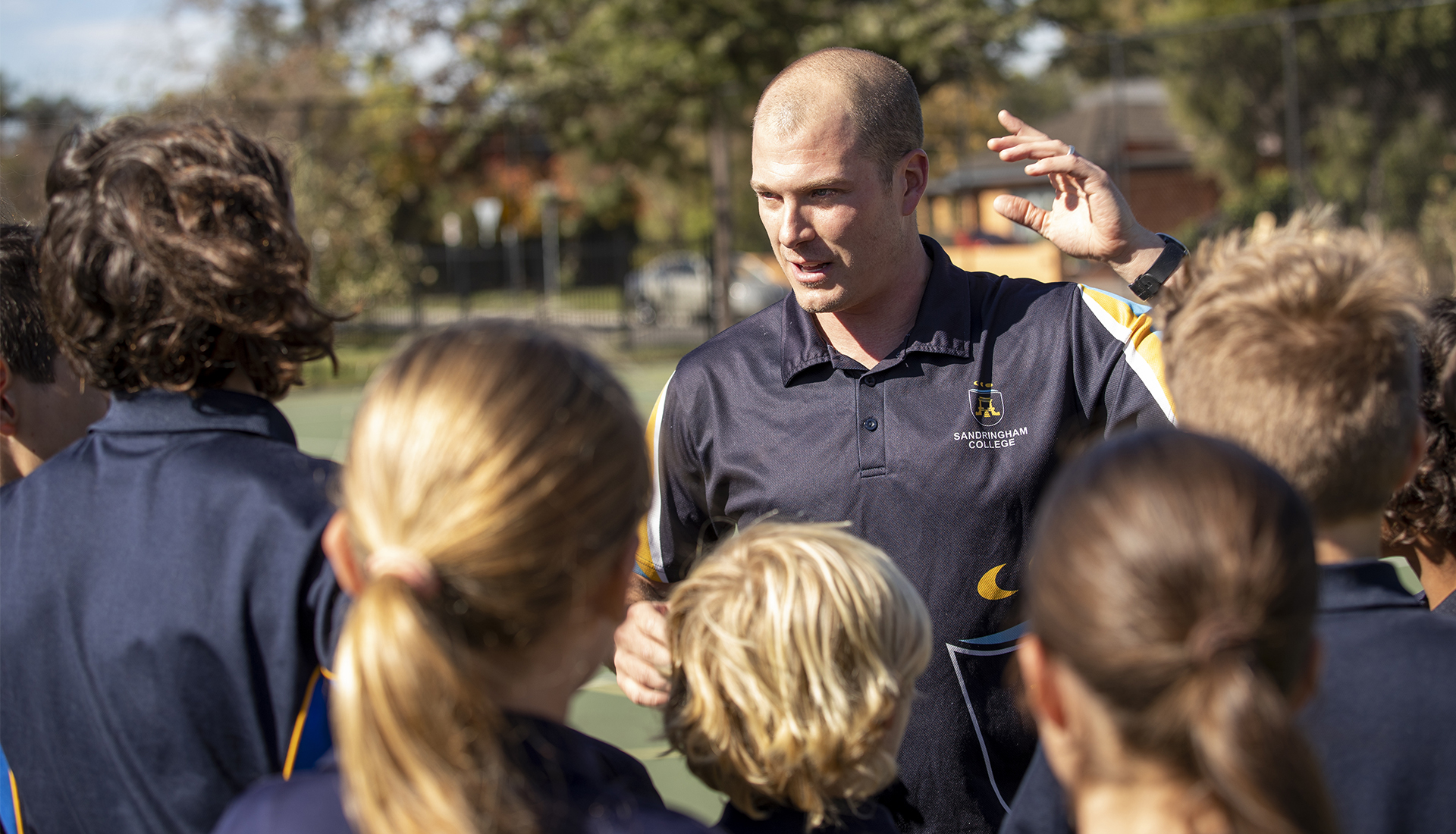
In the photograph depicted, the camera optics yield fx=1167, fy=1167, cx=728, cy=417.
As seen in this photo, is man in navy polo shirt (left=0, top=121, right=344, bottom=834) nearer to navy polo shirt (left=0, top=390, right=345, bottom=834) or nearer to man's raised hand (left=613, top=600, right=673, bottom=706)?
navy polo shirt (left=0, top=390, right=345, bottom=834)

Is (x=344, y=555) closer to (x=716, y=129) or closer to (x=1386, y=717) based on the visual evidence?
(x=1386, y=717)

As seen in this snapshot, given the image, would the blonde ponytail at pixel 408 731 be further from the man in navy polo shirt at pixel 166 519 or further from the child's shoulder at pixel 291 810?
the man in navy polo shirt at pixel 166 519

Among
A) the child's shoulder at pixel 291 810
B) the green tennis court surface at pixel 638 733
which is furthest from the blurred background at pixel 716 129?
the child's shoulder at pixel 291 810

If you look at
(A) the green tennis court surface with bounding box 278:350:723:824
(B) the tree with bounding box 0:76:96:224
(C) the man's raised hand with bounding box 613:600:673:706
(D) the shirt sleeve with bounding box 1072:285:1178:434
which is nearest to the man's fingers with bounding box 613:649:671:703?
(C) the man's raised hand with bounding box 613:600:673:706

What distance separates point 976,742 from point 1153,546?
1269mm

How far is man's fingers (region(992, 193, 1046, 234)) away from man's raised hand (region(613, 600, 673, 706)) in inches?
50.0

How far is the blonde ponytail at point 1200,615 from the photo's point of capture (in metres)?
1.07

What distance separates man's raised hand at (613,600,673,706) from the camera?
5.61ft

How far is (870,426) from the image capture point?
7.83ft

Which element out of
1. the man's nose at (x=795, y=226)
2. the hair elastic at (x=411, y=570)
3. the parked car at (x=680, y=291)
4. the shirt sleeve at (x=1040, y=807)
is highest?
the man's nose at (x=795, y=226)

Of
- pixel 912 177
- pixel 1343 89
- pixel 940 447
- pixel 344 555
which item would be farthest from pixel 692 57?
pixel 344 555

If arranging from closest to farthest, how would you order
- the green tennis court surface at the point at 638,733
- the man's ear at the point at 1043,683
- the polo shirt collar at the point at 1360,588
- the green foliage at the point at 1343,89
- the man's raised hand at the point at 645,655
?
the man's ear at the point at 1043,683 < the polo shirt collar at the point at 1360,588 < the man's raised hand at the point at 645,655 < the green tennis court surface at the point at 638,733 < the green foliage at the point at 1343,89

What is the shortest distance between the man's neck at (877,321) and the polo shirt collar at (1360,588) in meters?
1.15

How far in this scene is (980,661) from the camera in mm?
2291
